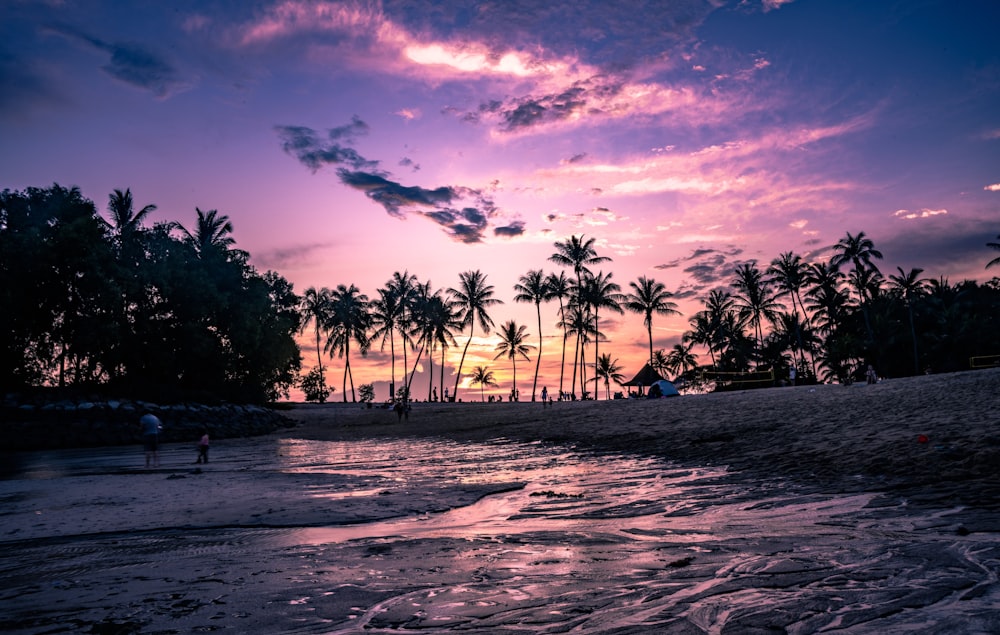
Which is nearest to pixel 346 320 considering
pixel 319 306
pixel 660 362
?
pixel 319 306

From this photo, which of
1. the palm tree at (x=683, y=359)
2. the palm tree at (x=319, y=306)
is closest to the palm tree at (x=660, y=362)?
the palm tree at (x=683, y=359)

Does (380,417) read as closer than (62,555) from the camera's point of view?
No

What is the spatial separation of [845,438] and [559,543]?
816 cm

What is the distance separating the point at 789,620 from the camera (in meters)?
3.31

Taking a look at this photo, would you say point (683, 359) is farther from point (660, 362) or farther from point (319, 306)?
point (319, 306)

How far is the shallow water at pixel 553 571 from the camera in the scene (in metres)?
3.49

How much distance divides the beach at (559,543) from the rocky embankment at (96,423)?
71.6 feet

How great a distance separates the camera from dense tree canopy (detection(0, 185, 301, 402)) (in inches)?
1282

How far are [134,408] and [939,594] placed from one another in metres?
39.6

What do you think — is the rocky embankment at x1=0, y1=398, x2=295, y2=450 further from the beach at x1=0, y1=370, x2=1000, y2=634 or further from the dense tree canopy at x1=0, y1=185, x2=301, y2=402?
the beach at x1=0, y1=370, x2=1000, y2=634

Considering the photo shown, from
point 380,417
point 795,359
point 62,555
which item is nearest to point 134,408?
point 380,417

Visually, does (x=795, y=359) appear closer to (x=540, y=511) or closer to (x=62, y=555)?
(x=540, y=511)

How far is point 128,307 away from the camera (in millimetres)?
37750

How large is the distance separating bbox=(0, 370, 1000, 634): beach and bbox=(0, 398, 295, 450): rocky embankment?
21833 millimetres
